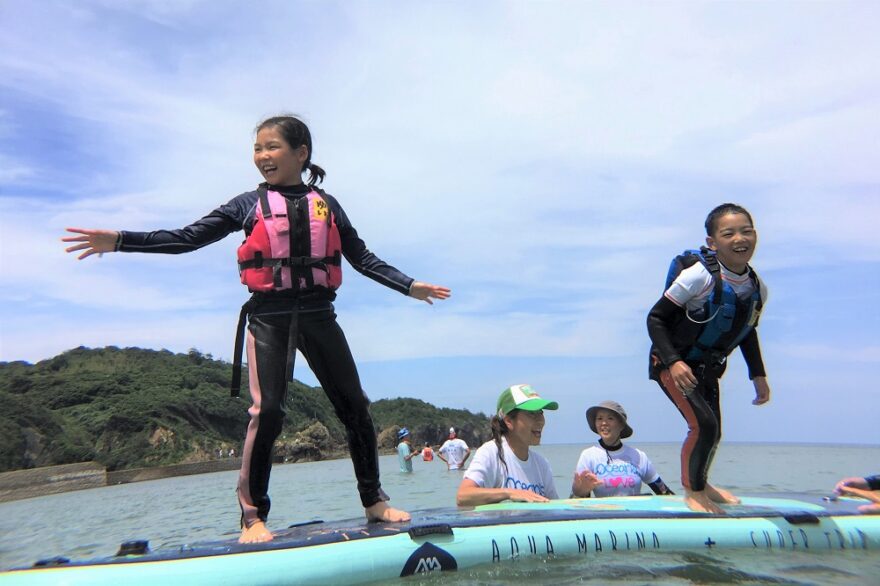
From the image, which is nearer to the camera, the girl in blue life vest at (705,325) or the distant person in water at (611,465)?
the girl in blue life vest at (705,325)

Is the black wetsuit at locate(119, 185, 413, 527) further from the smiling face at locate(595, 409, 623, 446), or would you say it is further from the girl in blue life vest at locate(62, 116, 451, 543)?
the smiling face at locate(595, 409, 623, 446)

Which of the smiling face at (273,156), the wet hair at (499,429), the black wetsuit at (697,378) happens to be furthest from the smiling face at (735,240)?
the smiling face at (273,156)

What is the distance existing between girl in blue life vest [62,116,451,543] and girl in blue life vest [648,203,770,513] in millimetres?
1540

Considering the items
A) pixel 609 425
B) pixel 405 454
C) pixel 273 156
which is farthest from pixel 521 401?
pixel 405 454

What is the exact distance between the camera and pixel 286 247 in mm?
4027

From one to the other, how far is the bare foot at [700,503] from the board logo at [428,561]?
72.7 inches

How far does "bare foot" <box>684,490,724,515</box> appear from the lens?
4509 mm

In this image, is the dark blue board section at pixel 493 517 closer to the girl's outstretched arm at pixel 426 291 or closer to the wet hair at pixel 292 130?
the girl's outstretched arm at pixel 426 291

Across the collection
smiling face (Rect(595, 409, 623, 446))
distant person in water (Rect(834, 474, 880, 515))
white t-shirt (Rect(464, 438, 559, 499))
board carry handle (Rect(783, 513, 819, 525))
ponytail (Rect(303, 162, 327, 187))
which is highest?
ponytail (Rect(303, 162, 327, 187))

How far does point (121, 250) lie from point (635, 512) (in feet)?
11.4

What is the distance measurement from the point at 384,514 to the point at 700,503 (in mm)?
2127

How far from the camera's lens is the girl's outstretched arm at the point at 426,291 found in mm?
4418

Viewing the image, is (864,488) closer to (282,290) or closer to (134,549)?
(282,290)

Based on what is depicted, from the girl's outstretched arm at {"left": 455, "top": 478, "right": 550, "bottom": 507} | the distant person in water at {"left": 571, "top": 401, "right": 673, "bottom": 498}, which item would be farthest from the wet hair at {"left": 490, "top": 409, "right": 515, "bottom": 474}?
the distant person in water at {"left": 571, "top": 401, "right": 673, "bottom": 498}
